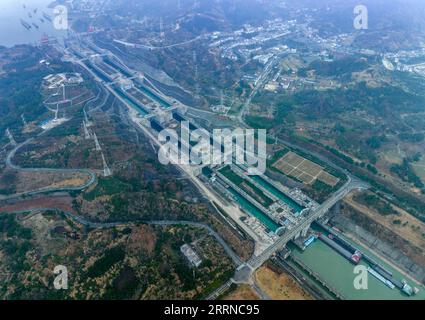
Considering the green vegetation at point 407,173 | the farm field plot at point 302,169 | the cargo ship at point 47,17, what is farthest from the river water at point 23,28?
the green vegetation at point 407,173

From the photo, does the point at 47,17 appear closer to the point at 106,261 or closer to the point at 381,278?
the point at 106,261

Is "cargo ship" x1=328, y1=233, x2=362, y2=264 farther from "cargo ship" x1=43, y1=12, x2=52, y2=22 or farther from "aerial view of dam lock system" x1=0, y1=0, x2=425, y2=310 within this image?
"cargo ship" x1=43, y1=12, x2=52, y2=22

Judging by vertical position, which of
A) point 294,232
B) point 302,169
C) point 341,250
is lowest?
point 341,250

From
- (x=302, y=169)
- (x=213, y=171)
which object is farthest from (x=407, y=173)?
(x=213, y=171)

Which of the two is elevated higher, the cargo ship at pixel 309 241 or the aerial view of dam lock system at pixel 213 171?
the aerial view of dam lock system at pixel 213 171

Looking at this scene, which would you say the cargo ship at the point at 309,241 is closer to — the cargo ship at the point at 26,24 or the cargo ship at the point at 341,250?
the cargo ship at the point at 341,250
